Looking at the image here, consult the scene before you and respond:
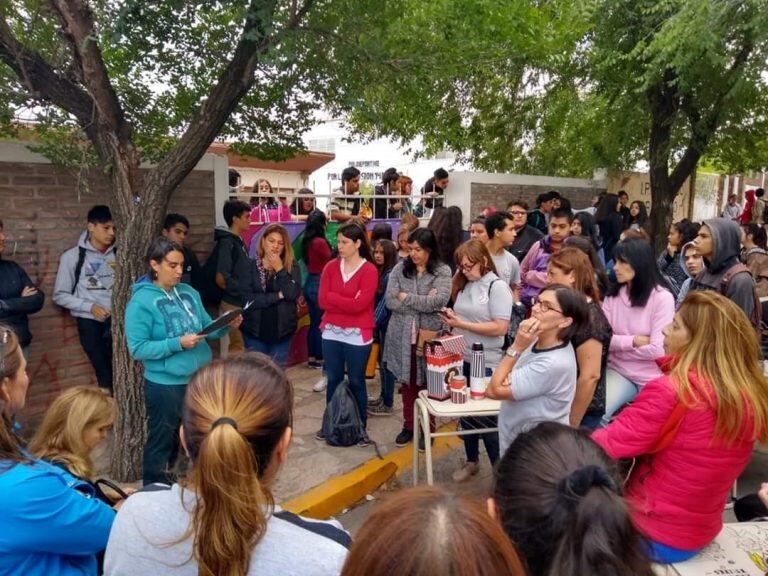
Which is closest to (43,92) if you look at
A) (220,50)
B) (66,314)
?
(220,50)

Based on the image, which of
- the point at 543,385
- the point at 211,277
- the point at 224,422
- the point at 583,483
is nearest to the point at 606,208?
the point at 211,277

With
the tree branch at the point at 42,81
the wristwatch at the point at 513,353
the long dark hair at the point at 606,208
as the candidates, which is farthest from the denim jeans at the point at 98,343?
the long dark hair at the point at 606,208

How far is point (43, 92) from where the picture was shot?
12.3 ft

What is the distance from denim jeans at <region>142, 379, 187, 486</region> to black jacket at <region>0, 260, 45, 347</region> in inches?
51.4

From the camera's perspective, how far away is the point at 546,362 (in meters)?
2.90

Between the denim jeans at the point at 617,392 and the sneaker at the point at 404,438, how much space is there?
5.60 feet

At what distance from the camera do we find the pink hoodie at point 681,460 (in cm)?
226

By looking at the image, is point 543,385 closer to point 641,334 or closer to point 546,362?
point 546,362

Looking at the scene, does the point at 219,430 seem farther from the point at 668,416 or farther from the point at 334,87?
the point at 334,87

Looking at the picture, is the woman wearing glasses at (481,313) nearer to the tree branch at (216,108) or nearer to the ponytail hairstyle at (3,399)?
the tree branch at (216,108)

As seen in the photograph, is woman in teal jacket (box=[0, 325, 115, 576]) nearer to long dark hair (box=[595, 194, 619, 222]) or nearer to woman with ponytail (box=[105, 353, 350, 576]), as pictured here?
woman with ponytail (box=[105, 353, 350, 576])

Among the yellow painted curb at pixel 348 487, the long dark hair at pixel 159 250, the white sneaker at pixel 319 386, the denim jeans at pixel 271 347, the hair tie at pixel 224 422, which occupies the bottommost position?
the yellow painted curb at pixel 348 487

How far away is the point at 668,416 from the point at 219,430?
167 centimetres

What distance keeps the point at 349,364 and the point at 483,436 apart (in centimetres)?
120
